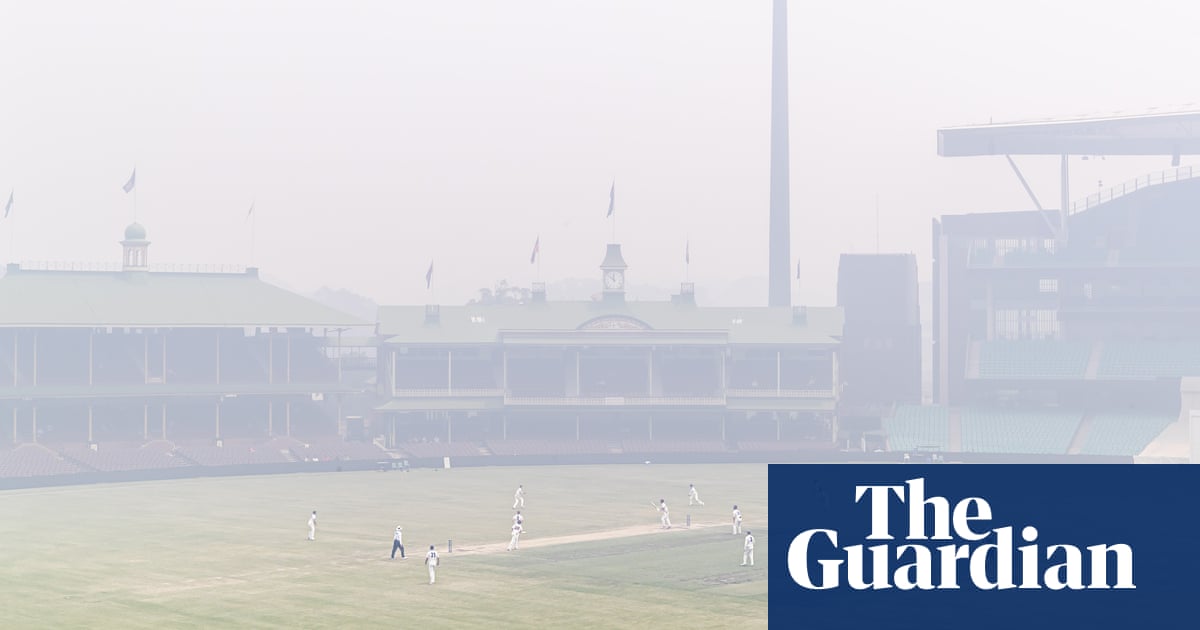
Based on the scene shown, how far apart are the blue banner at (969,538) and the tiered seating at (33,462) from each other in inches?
3092

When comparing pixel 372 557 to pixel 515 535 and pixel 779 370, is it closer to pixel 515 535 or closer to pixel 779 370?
pixel 515 535

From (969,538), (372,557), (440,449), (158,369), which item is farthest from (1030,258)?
(969,538)

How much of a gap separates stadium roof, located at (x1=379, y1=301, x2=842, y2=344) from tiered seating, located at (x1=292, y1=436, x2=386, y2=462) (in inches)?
410

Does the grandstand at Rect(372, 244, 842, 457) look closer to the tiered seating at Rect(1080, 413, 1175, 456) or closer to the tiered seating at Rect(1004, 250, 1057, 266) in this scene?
the tiered seating at Rect(1004, 250, 1057, 266)

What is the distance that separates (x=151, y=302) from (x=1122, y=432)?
68952mm

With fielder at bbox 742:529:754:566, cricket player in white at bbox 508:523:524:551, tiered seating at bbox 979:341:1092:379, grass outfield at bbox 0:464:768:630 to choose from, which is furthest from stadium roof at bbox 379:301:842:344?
fielder at bbox 742:529:754:566

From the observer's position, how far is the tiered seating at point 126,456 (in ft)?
347

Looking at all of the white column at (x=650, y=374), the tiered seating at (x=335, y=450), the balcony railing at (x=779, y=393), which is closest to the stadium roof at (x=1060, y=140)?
the balcony railing at (x=779, y=393)

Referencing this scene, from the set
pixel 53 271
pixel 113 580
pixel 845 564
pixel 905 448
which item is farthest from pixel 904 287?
pixel 845 564

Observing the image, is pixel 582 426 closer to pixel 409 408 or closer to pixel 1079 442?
pixel 409 408

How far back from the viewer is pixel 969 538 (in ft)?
94.3

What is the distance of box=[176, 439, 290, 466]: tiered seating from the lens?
109375 millimetres

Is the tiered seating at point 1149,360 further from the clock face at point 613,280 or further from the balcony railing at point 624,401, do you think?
the clock face at point 613,280

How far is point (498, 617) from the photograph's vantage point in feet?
159
